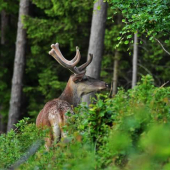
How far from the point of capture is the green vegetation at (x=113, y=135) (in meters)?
4.99

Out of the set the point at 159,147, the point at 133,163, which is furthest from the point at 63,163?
the point at 159,147

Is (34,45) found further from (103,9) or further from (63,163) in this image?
(63,163)

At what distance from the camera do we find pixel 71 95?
12.0 m

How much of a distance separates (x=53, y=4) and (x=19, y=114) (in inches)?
191

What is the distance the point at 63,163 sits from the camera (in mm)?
5508

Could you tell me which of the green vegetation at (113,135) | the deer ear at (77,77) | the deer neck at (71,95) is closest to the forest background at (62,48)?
the deer ear at (77,77)

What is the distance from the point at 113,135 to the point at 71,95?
655 cm

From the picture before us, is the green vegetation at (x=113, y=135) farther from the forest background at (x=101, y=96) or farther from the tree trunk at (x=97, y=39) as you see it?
the tree trunk at (x=97, y=39)

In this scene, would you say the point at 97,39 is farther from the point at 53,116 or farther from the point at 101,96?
the point at 101,96

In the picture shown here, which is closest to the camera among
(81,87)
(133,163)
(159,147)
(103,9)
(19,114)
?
(159,147)

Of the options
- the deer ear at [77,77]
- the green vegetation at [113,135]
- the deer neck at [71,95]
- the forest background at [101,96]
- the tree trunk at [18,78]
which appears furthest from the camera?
the tree trunk at [18,78]

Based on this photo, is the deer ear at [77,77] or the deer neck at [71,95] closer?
the deer neck at [71,95]

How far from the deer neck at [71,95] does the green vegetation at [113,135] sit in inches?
194

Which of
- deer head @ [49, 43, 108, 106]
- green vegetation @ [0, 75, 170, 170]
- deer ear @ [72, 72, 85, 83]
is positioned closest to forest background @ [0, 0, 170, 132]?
deer head @ [49, 43, 108, 106]
